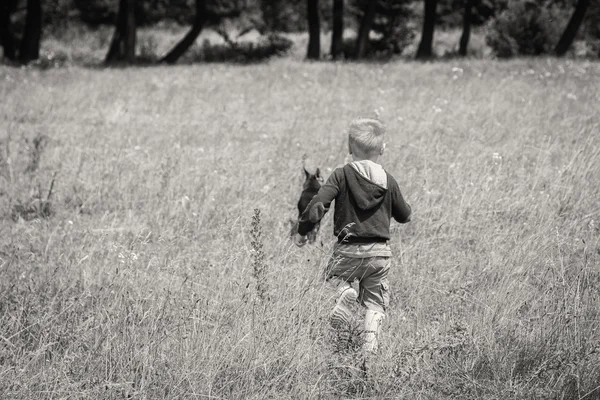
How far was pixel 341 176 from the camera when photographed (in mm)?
3631

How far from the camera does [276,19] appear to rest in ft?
96.4

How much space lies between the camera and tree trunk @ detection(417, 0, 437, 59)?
24.4 metres

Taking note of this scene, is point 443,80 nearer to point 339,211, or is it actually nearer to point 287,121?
point 287,121

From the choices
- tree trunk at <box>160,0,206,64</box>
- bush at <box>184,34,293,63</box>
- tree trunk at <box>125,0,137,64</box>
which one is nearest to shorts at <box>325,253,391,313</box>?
tree trunk at <box>125,0,137,64</box>

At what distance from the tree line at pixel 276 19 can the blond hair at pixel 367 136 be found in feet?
62.8

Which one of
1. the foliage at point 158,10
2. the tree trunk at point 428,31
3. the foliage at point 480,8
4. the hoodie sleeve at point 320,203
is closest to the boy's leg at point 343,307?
the hoodie sleeve at point 320,203

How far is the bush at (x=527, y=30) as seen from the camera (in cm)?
2719

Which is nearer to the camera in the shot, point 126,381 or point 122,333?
point 126,381

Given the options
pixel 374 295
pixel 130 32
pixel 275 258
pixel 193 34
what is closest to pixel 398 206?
pixel 374 295

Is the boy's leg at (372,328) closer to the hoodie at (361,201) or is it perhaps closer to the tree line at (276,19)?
the hoodie at (361,201)

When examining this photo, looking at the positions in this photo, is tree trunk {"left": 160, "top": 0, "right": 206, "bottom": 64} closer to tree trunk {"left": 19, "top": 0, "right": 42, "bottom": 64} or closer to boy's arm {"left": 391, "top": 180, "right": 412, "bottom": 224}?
tree trunk {"left": 19, "top": 0, "right": 42, "bottom": 64}

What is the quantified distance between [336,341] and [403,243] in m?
1.81

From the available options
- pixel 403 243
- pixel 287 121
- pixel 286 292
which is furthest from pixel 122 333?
pixel 287 121

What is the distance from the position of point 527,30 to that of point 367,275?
27.1 m
